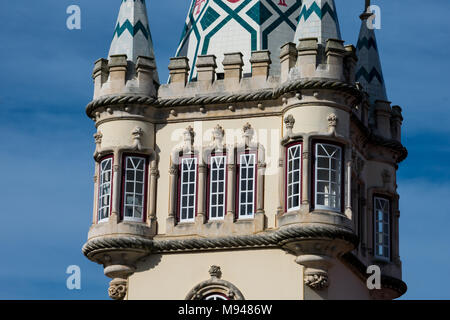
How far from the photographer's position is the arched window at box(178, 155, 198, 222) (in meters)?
45.1

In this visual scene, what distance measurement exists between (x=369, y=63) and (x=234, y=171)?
7302 mm

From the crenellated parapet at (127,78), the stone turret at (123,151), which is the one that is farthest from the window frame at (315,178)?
the crenellated parapet at (127,78)

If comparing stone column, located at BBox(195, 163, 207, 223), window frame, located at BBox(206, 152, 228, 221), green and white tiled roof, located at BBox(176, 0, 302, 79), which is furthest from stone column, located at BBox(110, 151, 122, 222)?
green and white tiled roof, located at BBox(176, 0, 302, 79)

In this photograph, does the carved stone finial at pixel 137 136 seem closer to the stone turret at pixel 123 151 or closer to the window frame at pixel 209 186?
the stone turret at pixel 123 151

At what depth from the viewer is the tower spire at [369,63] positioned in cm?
4944

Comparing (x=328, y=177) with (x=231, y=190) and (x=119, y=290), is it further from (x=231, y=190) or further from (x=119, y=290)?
(x=119, y=290)

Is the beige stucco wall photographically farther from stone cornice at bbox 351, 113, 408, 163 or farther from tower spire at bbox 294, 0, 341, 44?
tower spire at bbox 294, 0, 341, 44

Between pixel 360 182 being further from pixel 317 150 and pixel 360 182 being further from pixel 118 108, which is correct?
pixel 118 108

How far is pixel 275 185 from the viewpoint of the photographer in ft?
145

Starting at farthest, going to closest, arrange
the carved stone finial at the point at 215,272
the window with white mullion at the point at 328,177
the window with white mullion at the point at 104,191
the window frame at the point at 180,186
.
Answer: the window with white mullion at the point at 104,191 < the window frame at the point at 180,186 < the carved stone finial at the point at 215,272 < the window with white mullion at the point at 328,177

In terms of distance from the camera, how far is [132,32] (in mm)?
46875

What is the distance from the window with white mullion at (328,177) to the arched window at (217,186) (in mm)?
2797

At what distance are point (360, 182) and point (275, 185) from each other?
371 centimetres

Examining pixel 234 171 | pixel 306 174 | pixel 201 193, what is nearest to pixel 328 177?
pixel 306 174
